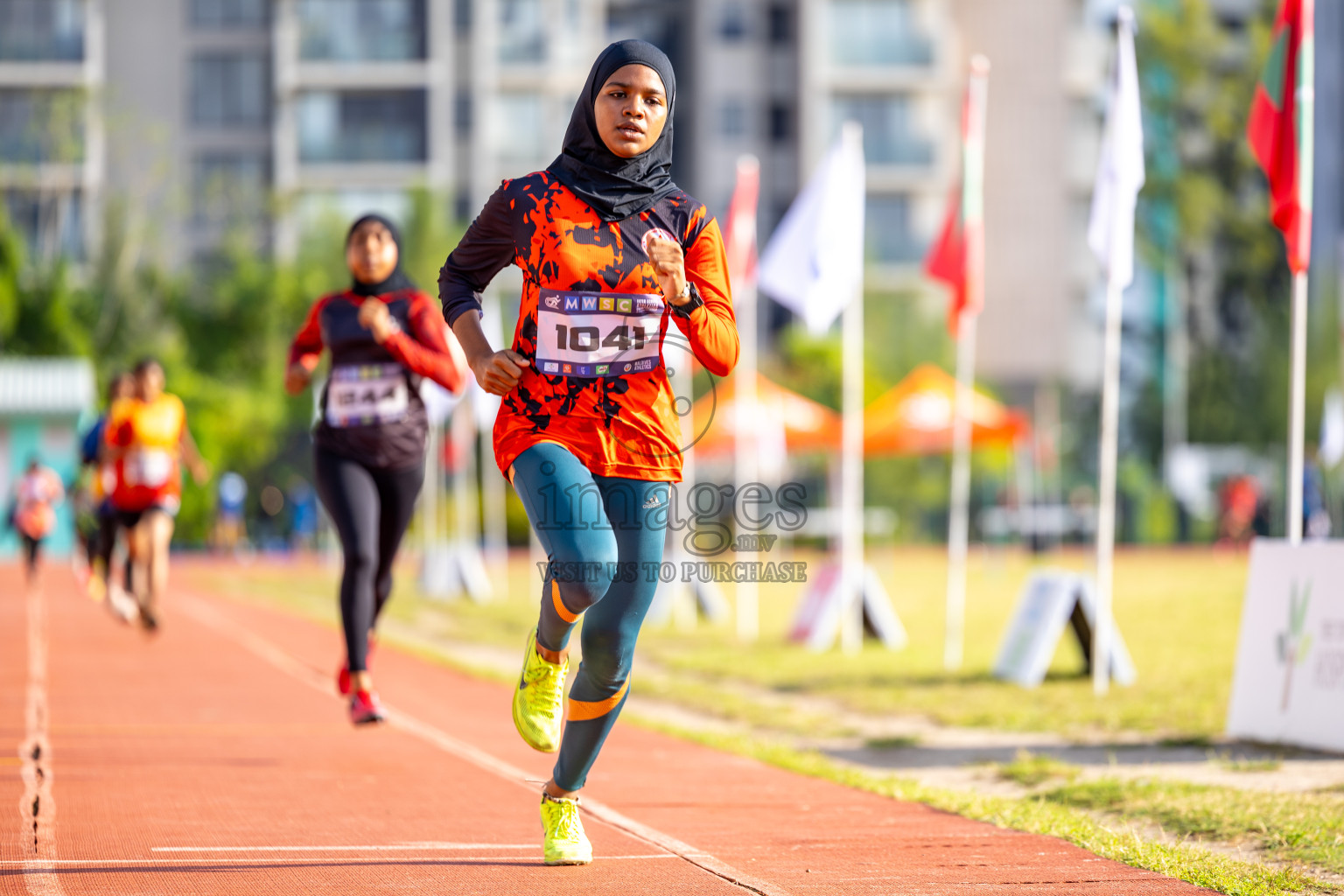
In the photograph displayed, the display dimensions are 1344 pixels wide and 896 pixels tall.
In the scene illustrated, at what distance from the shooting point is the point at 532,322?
5219 millimetres

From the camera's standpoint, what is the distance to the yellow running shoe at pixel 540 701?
204 inches

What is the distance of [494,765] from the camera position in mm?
7902

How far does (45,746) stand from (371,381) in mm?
2212

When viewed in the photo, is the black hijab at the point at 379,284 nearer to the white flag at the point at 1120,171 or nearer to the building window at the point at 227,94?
the white flag at the point at 1120,171

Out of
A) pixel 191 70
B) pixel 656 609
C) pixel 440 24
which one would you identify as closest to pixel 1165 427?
pixel 440 24

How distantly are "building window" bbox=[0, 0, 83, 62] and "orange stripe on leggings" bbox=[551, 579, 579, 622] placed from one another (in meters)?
58.4

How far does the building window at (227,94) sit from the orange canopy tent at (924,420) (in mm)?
39285

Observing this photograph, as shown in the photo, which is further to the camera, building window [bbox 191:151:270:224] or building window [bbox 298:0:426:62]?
building window [bbox 298:0:426:62]

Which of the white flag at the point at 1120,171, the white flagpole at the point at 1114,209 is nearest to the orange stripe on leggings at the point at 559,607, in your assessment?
the white flagpole at the point at 1114,209

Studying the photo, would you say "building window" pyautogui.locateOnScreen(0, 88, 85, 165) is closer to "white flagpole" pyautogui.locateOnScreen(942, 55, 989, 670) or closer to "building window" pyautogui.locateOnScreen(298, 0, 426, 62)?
"building window" pyautogui.locateOnScreen(298, 0, 426, 62)

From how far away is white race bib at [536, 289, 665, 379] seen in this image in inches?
202

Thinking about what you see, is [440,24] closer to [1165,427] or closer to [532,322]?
[1165,427]

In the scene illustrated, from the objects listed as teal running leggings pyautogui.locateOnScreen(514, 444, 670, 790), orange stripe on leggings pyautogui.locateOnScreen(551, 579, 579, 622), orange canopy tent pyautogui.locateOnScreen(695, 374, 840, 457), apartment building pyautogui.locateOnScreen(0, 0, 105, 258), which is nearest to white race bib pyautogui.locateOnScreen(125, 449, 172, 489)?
teal running leggings pyautogui.locateOnScreen(514, 444, 670, 790)

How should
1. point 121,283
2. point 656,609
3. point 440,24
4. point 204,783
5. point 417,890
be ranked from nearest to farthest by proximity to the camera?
point 417,890 < point 204,783 < point 656,609 < point 121,283 < point 440,24
